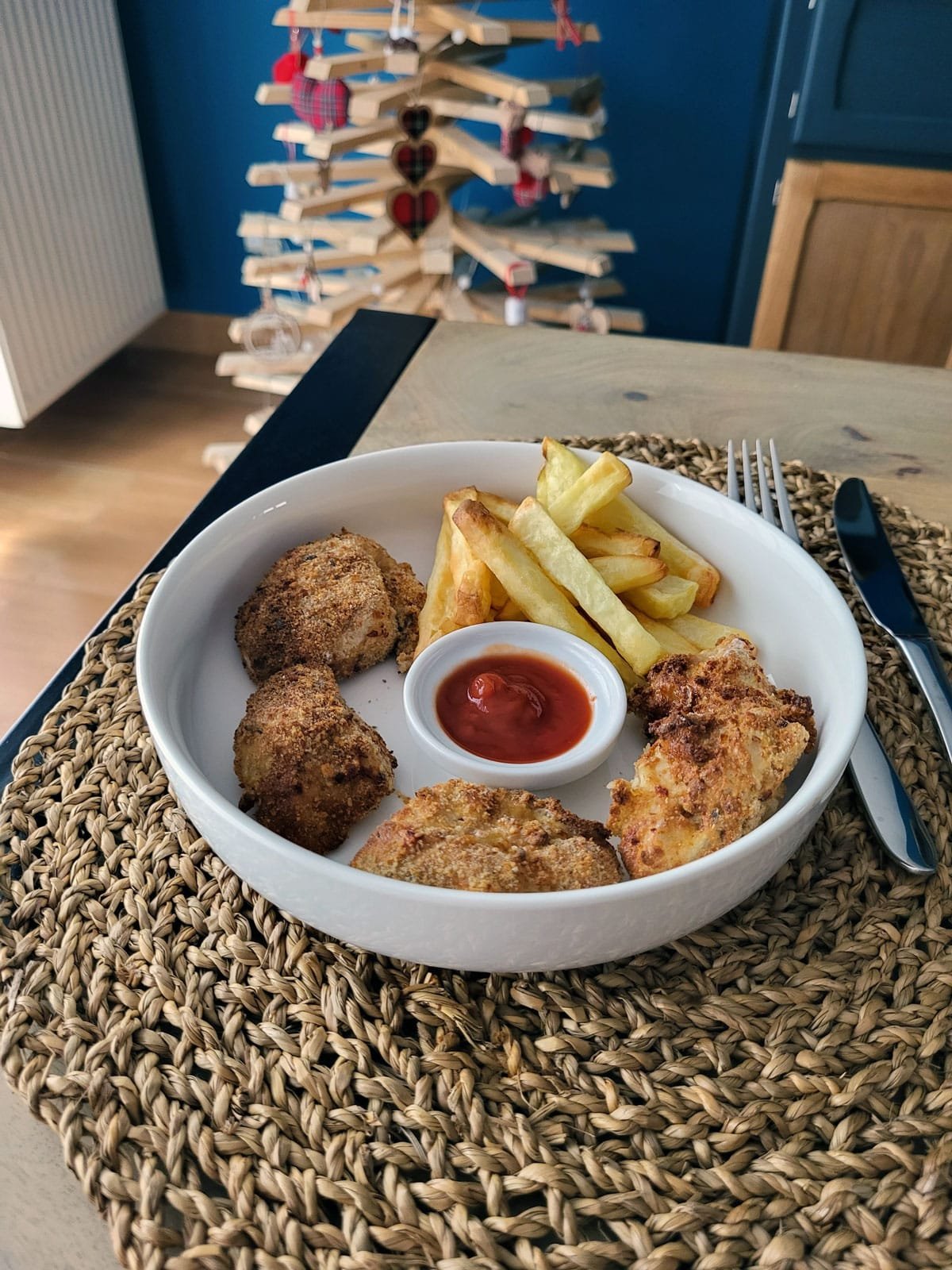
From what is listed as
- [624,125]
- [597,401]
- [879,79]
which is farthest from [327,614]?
[624,125]

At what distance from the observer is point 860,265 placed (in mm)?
4055

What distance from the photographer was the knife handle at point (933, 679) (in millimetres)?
1379

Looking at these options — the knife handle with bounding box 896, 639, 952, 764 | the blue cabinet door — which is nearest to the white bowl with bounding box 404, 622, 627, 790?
the knife handle with bounding box 896, 639, 952, 764

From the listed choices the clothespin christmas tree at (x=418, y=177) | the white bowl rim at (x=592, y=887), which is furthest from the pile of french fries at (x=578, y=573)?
the clothespin christmas tree at (x=418, y=177)

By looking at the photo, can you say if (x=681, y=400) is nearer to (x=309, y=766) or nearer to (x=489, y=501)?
(x=489, y=501)

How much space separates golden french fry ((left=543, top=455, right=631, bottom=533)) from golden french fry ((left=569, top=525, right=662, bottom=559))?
0.12 ft

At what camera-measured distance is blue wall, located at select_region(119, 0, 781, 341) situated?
161 inches

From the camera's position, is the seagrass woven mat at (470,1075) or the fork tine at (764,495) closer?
the seagrass woven mat at (470,1075)

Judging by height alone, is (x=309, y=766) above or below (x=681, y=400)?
above

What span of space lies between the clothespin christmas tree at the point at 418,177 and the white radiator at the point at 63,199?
77 cm

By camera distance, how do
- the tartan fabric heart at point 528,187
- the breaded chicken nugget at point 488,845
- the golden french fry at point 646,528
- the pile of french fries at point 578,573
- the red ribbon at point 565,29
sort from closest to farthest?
the breaded chicken nugget at point 488,845
the pile of french fries at point 578,573
the golden french fry at point 646,528
the red ribbon at point 565,29
the tartan fabric heart at point 528,187

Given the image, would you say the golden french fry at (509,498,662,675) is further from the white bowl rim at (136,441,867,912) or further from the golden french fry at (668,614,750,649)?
the white bowl rim at (136,441,867,912)

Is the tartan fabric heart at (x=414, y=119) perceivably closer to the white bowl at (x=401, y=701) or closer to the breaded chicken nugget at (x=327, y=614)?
the white bowl at (x=401, y=701)

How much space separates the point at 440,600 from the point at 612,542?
269 millimetres
